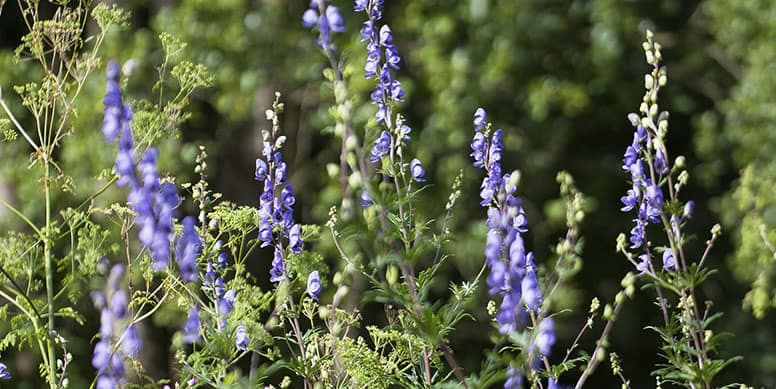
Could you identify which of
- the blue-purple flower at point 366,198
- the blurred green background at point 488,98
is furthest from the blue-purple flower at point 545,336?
the blurred green background at point 488,98

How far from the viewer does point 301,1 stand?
6.57m

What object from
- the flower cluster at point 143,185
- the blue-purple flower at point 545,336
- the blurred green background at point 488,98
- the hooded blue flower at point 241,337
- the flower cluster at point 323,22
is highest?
the flower cluster at point 323,22

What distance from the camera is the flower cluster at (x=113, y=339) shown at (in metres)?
1.47

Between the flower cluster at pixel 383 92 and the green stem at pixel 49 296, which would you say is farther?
the flower cluster at pixel 383 92

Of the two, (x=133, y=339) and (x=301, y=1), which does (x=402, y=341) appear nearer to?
(x=133, y=339)

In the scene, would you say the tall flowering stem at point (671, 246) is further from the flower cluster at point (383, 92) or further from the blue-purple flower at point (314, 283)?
the blue-purple flower at point (314, 283)

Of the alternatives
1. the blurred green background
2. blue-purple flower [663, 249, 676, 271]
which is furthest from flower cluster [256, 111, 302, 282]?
the blurred green background

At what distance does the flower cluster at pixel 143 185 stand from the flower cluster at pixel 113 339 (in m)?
0.06

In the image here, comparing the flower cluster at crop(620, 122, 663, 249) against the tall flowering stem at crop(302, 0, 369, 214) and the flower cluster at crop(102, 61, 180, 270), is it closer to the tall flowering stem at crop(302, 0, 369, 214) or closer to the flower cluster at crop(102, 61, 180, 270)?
the tall flowering stem at crop(302, 0, 369, 214)

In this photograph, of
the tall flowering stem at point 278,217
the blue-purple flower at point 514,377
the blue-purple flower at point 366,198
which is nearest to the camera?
the blue-purple flower at point 514,377

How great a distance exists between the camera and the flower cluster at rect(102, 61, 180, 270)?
152 centimetres

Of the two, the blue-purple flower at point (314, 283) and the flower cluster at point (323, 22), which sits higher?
the flower cluster at point (323, 22)

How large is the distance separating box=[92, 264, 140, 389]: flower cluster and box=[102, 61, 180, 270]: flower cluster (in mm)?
63

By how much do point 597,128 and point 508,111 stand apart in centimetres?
74
